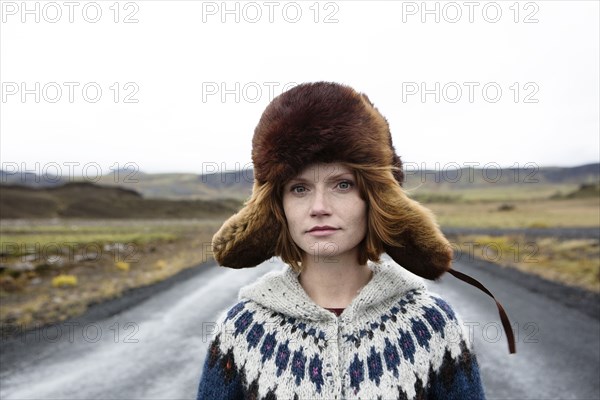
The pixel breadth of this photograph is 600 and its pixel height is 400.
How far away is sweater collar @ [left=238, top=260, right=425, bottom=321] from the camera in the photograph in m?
2.03

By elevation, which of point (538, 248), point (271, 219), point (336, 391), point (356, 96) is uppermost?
point (356, 96)

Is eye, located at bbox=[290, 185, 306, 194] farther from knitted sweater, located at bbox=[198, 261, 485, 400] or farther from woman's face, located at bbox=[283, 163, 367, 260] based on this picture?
knitted sweater, located at bbox=[198, 261, 485, 400]

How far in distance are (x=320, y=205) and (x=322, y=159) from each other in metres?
0.19

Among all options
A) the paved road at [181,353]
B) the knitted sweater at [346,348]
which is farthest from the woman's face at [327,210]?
the paved road at [181,353]

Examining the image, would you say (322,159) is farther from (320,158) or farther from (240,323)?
(240,323)

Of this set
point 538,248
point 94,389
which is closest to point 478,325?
point 94,389

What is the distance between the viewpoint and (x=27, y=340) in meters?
8.14

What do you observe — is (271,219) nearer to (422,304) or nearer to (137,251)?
(422,304)

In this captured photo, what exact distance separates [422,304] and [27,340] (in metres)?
7.92

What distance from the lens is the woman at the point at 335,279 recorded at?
1.96 metres

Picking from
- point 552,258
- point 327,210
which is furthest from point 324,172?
point 552,258

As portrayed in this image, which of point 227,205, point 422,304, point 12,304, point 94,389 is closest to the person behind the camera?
point 422,304

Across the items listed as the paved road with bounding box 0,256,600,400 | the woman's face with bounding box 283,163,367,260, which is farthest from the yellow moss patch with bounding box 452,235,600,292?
the woman's face with bounding box 283,163,367,260

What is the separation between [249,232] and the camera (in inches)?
81.9
